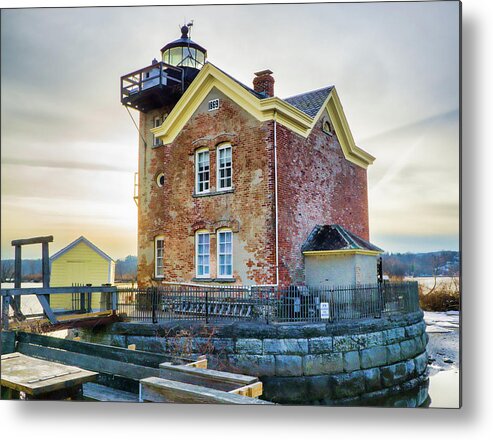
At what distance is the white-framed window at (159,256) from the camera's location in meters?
10.4

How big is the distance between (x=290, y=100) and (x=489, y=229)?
405 centimetres

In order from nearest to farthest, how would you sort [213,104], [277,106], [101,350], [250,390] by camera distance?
[250,390]
[101,350]
[277,106]
[213,104]

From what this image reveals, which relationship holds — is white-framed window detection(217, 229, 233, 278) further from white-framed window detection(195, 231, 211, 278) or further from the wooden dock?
the wooden dock

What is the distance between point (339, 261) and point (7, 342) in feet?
18.5

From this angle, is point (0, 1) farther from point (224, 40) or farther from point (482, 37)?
point (482, 37)

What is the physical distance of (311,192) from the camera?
888 cm

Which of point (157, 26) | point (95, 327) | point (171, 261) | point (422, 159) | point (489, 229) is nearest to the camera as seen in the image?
point (489, 229)

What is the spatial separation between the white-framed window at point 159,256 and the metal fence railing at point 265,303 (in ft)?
8.51

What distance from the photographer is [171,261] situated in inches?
368

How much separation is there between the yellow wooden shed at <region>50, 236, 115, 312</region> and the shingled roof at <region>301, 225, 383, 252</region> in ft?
11.8

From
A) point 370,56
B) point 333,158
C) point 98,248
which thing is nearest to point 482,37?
point 370,56

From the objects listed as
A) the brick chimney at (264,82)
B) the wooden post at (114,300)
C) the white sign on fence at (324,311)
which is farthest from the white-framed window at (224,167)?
the white sign on fence at (324,311)

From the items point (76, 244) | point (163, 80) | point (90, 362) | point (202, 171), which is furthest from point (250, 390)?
point (163, 80)

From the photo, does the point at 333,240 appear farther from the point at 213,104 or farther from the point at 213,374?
the point at 213,374
